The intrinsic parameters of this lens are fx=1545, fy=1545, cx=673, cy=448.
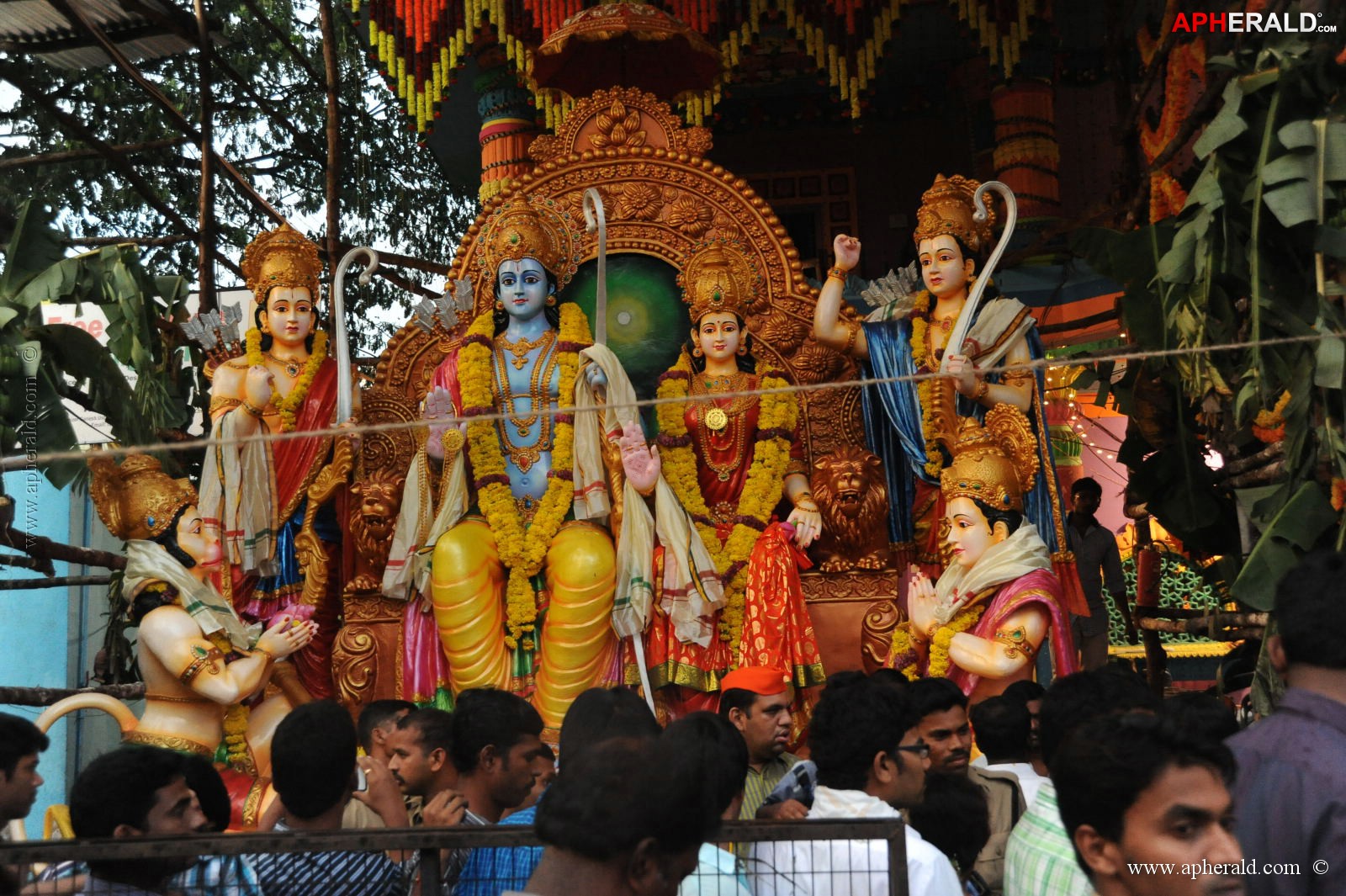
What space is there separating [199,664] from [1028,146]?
22.9ft

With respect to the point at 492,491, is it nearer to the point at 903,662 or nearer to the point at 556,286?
the point at 556,286

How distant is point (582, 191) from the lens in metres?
7.79

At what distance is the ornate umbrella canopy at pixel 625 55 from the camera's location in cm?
789

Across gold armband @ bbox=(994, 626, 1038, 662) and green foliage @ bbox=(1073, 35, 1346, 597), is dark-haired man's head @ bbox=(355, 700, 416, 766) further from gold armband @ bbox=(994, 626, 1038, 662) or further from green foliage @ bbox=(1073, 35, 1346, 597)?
green foliage @ bbox=(1073, 35, 1346, 597)

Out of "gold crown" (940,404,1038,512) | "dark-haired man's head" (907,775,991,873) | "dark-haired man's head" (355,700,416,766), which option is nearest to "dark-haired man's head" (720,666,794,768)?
"dark-haired man's head" (907,775,991,873)

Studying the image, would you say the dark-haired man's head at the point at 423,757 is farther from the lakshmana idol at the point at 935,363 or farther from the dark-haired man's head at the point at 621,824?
the lakshmana idol at the point at 935,363

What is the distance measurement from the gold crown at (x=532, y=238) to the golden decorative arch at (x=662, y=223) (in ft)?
0.44

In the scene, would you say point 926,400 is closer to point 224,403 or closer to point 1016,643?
point 1016,643

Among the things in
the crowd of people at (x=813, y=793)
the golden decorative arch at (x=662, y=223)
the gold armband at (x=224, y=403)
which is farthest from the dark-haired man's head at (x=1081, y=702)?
the gold armband at (x=224, y=403)

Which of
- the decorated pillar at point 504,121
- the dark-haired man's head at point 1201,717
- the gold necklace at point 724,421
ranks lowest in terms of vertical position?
the dark-haired man's head at point 1201,717

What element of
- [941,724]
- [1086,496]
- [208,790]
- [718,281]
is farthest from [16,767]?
[1086,496]

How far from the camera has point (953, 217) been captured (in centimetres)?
718

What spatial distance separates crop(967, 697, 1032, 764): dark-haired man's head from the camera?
13.4 ft

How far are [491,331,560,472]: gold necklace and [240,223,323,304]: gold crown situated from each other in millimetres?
1019
